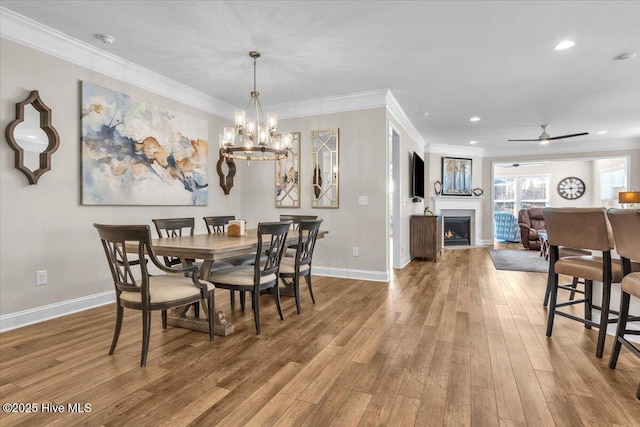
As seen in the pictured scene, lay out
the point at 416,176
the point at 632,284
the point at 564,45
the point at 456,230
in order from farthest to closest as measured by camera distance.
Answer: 1. the point at 456,230
2. the point at 416,176
3. the point at 564,45
4. the point at 632,284

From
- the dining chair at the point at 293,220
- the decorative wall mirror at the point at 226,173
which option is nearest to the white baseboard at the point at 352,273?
the dining chair at the point at 293,220

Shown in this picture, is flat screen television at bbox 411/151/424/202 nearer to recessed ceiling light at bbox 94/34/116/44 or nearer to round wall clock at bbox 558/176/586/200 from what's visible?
recessed ceiling light at bbox 94/34/116/44

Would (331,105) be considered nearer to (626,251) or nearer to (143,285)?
(143,285)

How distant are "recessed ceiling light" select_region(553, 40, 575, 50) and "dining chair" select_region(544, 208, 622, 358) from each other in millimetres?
1693

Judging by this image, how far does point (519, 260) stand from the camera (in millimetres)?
6258

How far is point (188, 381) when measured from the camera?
1911 mm

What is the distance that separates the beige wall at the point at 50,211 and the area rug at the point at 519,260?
19.0ft

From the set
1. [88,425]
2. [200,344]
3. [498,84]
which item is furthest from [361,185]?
[88,425]

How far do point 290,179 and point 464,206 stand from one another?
534 cm

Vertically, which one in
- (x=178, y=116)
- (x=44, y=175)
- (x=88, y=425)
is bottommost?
(x=88, y=425)

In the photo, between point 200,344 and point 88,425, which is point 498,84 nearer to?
point 200,344

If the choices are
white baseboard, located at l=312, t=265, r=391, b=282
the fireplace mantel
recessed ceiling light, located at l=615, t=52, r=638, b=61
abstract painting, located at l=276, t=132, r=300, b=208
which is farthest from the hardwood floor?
the fireplace mantel

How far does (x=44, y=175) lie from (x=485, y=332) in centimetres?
407

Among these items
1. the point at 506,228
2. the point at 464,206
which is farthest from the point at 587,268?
the point at 506,228
